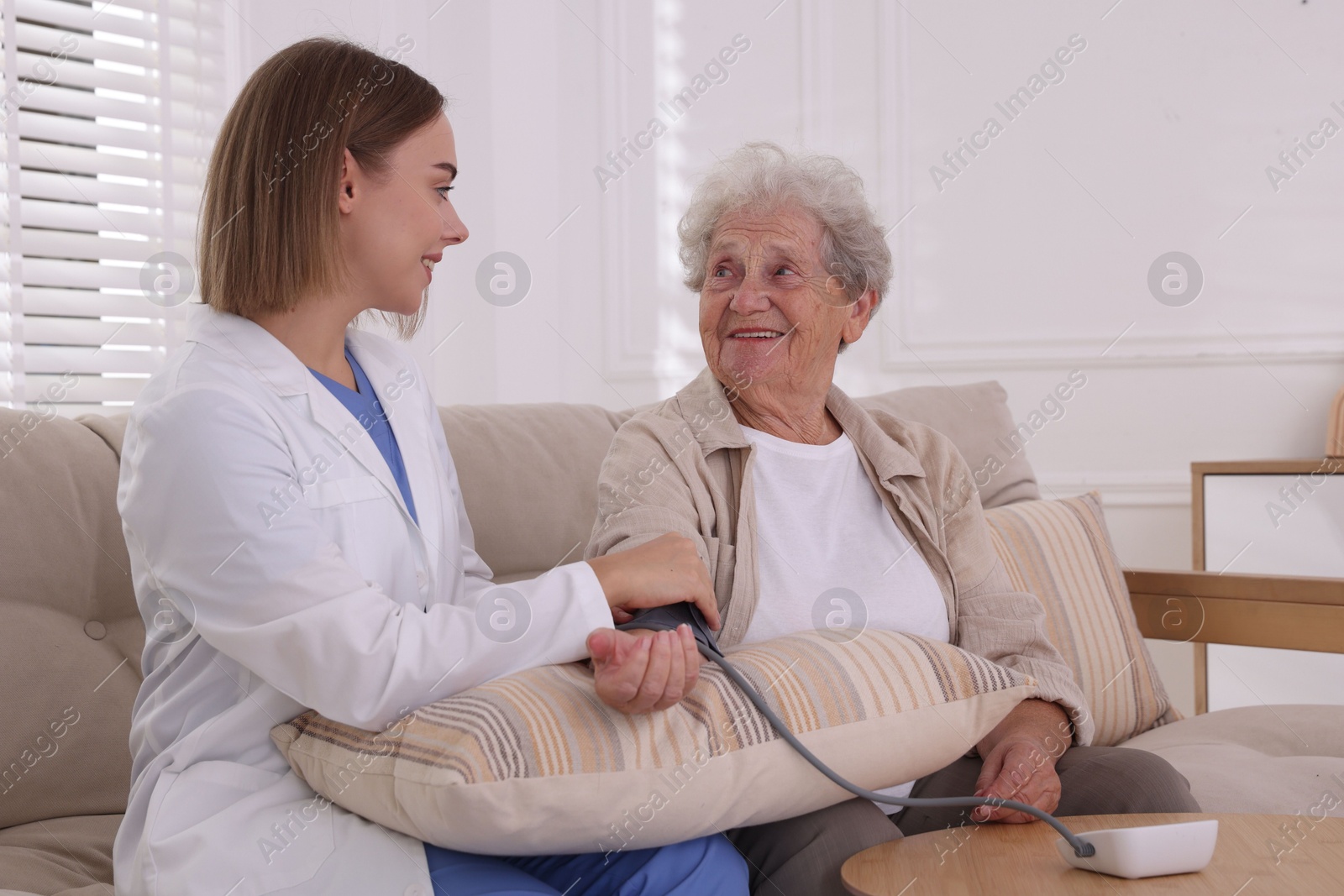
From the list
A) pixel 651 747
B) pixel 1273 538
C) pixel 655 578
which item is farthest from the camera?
pixel 1273 538

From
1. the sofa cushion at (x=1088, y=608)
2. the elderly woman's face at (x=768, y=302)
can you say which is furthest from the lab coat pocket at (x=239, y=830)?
the sofa cushion at (x=1088, y=608)

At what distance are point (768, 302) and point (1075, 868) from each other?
2.72 ft

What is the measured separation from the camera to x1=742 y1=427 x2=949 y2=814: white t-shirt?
4.49 ft

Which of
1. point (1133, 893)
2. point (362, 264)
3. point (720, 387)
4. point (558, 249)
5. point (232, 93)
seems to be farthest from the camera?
point (558, 249)

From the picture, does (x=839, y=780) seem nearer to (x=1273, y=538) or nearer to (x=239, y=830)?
(x=239, y=830)

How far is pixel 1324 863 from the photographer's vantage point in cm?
100

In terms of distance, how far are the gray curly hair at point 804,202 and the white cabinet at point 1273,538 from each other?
1.53 m

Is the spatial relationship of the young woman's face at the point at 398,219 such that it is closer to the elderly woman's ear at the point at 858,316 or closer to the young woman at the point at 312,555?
the young woman at the point at 312,555

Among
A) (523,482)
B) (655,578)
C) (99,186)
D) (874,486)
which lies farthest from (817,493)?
(99,186)

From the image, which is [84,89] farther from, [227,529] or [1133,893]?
[1133,893]

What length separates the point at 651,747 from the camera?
3.15 ft

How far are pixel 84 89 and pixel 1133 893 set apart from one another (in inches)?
92.7

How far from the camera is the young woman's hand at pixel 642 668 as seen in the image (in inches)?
38.3

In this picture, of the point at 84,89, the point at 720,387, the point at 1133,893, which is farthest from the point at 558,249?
the point at 1133,893
